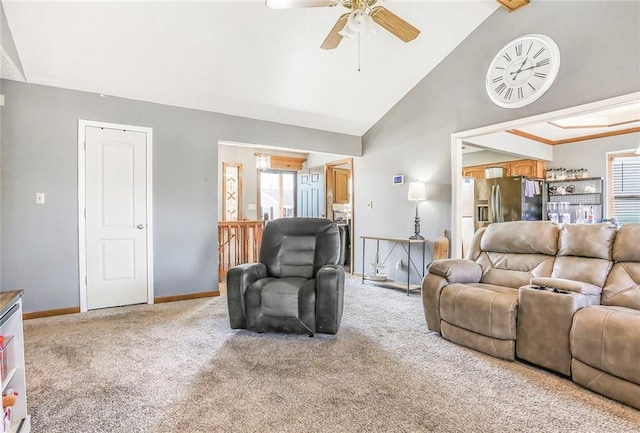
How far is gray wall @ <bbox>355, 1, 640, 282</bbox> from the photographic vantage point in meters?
2.92

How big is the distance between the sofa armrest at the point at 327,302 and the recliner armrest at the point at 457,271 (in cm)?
90

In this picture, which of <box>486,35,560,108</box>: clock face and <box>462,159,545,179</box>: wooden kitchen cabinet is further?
<box>462,159,545,179</box>: wooden kitchen cabinet

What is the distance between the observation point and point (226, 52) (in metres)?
3.51

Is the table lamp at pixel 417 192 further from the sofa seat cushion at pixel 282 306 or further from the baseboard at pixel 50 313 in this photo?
the baseboard at pixel 50 313

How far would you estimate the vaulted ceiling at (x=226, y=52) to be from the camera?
9.73 feet

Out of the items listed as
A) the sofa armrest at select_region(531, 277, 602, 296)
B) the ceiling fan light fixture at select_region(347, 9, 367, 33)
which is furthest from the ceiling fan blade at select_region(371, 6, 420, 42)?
the sofa armrest at select_region(531, 277, 602, 296)

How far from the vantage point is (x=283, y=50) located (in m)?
3.62

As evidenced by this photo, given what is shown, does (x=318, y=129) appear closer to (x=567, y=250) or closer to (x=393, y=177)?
(x=393, y=177)

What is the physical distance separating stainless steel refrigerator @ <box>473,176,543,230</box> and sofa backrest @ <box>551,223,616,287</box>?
2.91 metres

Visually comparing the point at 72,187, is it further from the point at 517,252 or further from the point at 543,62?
the point at 543,62

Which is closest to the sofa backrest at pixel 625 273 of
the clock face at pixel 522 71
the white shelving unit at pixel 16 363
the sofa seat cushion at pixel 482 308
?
the sofa seat cushion at pixel 482 308

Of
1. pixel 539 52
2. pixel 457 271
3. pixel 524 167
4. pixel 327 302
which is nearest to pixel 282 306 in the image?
pixel 327 302

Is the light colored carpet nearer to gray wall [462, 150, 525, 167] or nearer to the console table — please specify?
the console table

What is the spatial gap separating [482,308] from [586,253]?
3.01ft
